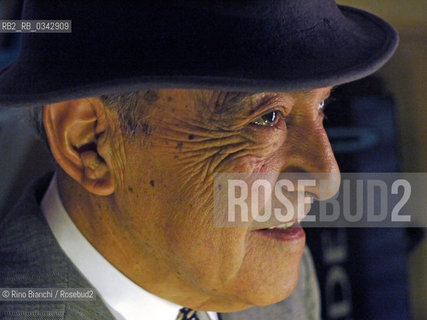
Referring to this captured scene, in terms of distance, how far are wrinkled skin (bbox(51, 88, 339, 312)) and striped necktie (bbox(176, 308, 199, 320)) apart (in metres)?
0.14

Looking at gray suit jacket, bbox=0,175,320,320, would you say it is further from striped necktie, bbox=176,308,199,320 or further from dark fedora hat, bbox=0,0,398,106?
dark fedora hat, bbox=0,0,398,106

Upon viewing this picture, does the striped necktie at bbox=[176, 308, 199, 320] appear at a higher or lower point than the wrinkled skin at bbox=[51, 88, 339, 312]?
lower

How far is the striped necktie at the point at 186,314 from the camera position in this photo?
1286 mm

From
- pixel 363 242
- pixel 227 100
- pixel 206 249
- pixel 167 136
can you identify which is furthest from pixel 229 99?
pixel 363 242

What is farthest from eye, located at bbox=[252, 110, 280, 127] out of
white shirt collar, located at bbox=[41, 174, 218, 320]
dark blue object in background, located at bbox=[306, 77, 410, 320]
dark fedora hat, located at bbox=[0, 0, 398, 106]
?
dark blue object in background, located at bbox=[306, 77, 410, 320]

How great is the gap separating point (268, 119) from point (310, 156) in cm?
10

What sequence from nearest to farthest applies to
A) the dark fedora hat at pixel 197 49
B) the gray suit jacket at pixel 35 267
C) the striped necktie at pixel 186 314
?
1. the dark fedora hat at pixel 197 49
2. the gray suit jacket at pixel 35 267
3. the striped necktie at pixel 186 314

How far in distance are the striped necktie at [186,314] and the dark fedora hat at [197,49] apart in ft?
1.82

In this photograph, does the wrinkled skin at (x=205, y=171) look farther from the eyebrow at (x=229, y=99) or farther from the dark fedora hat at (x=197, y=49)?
the dark fedora hat at (x=197, y=49)

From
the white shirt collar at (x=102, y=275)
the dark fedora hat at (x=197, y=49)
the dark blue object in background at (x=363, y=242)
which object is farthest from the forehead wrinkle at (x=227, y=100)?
the dark blue object in background at (x=363, y=242)

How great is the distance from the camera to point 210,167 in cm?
109

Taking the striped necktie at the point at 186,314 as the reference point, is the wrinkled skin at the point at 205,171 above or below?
above

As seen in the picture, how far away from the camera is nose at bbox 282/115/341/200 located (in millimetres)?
1098

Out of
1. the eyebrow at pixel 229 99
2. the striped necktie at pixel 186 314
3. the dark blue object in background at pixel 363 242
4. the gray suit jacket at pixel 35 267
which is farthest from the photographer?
the dark blue object in background at pixel 363 242
